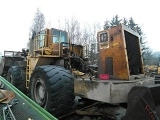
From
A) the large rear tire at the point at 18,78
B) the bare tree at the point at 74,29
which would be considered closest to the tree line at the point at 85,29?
the bare tree at the point at 74,29

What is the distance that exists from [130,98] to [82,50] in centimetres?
426

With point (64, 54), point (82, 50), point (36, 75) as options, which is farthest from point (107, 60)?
point (82, 50)

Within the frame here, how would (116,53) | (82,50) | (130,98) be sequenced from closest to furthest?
1. (130,98)
2. (116,53)
3. (82,50)

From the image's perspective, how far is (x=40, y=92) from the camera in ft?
18.5

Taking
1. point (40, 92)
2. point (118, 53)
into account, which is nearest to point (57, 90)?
point (40, 92)

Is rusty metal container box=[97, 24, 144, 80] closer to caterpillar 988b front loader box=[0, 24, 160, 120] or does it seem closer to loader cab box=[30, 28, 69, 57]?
caterpillar 988b front loader box=[0, 24, 160, 120]

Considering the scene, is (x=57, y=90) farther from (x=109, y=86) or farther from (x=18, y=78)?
(x=18, y=78)

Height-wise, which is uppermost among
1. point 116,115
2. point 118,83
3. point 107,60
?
point 107,60

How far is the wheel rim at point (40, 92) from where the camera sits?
5246 millimetres

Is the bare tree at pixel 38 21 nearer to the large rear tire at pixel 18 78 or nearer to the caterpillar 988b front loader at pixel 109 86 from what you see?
the large rear tire at pixel 18 78

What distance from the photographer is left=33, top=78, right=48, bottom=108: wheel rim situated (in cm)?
525

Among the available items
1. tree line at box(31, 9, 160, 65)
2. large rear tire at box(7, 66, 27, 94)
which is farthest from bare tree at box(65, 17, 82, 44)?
large rear tire at box(7, 66, 27, 94)

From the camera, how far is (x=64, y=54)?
6895 millimetres

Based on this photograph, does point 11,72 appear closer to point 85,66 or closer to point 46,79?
point 85,66
